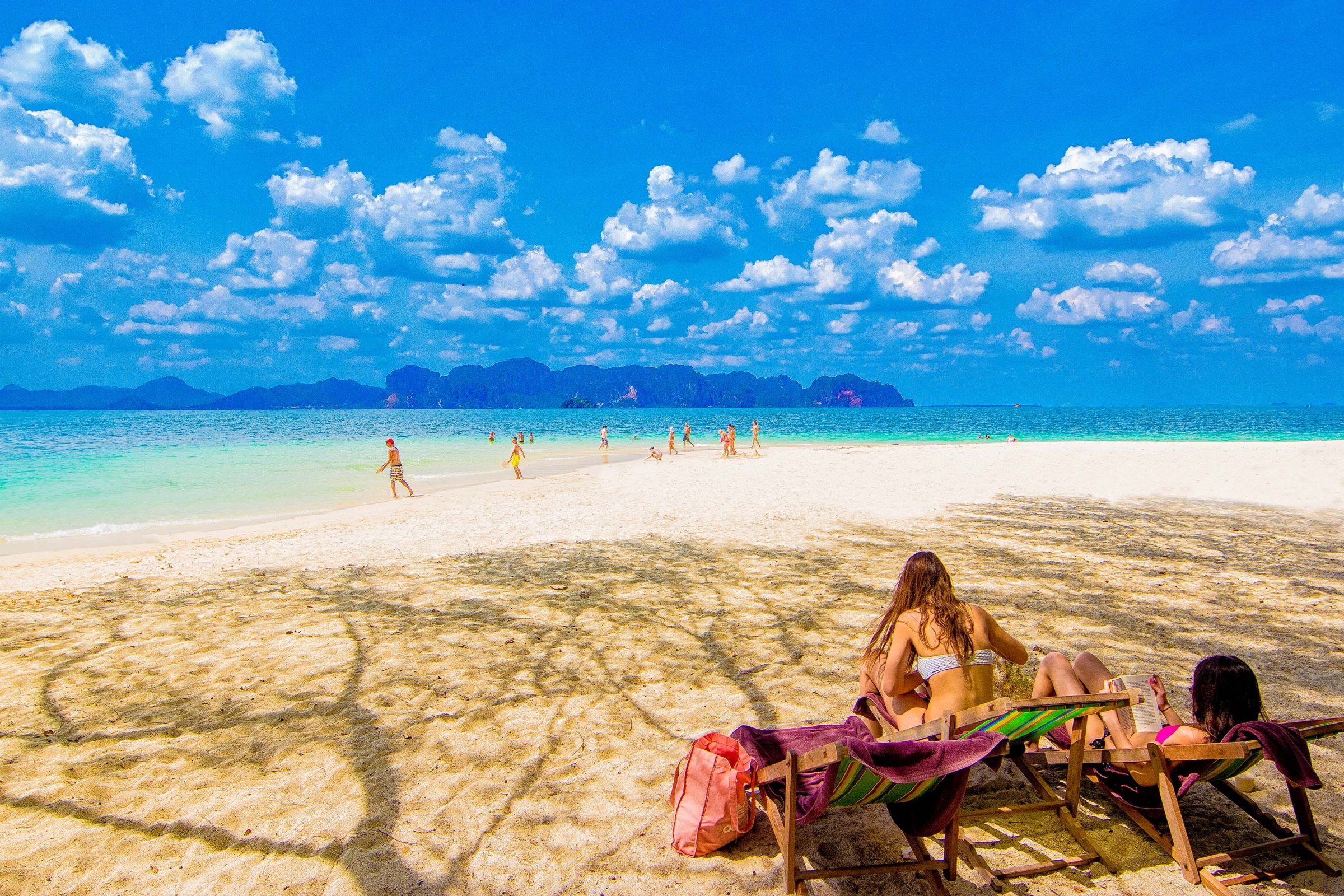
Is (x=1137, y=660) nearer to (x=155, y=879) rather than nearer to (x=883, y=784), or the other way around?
(x=883, y=784)

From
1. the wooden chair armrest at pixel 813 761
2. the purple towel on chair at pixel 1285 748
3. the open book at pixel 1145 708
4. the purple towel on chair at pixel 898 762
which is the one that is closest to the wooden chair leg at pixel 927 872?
the purple towel on chair at pixel 898 762

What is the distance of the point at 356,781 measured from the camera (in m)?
3.89

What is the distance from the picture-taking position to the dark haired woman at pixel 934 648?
3.54 metres

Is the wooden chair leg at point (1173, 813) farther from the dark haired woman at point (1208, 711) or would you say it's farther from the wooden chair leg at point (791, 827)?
the wooden chair leg at point (791, 827)

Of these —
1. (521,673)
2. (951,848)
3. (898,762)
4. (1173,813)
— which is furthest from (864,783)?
(521,673)

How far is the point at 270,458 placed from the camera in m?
37.4

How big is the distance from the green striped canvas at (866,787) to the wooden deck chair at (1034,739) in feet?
1.00

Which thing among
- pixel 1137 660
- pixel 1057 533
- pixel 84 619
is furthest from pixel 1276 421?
pixel 84 619

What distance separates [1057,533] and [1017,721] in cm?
904

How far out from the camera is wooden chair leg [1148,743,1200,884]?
298 centimetres

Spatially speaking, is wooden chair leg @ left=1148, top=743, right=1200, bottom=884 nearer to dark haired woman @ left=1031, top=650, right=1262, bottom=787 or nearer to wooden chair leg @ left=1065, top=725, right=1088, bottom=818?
dark haired woman @ left=1031, top=650, right=1262, bottom=787


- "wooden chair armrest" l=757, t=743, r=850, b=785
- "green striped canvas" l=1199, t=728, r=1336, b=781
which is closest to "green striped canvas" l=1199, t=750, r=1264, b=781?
"green striped canvas" l=1199, t=728, r=1336, b=781

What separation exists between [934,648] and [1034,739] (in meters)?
0.59

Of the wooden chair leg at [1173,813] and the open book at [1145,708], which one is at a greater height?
the open book at [1145,708]
